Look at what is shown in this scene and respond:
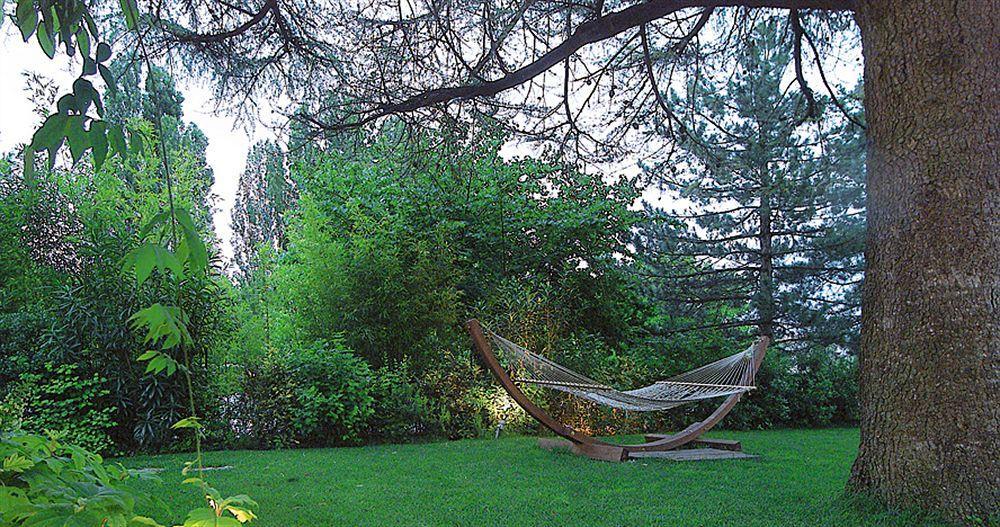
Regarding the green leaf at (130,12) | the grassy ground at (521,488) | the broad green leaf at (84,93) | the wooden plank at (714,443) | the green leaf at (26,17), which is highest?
the green leaf at (26,17)

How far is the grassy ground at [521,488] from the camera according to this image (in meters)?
2.99

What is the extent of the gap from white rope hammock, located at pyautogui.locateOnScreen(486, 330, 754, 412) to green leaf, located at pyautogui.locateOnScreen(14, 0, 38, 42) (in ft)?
13.2

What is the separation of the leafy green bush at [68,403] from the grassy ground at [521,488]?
0.36 meters

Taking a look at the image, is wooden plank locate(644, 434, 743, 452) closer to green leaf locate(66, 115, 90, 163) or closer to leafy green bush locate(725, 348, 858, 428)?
leafy green bush locate(725, 348, 858, 428)

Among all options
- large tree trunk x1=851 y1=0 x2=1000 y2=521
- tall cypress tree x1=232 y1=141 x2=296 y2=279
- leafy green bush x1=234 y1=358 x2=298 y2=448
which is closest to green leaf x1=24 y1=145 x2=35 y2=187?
large tree trunk x1=851 y1=0 x2=1000 y2=521

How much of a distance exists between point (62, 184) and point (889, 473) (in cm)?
674

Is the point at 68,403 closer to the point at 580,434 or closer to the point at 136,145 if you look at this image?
the point at 580,434

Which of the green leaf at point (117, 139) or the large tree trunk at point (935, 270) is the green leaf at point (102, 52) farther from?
the large tree trunk at point (935, 270)

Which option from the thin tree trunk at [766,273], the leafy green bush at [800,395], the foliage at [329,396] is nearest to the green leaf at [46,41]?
the foliage at [329,396]

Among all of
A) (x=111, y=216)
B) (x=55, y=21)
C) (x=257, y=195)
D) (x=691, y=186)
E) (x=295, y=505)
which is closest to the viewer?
(x=55, y=21)

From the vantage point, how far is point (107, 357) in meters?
5.03

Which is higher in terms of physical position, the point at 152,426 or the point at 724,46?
the point at 724,46

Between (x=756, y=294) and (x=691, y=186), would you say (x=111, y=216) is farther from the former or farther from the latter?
(x=756, y=294)

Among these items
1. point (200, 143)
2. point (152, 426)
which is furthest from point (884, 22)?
point (200, 143)
